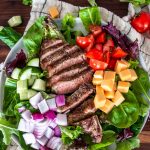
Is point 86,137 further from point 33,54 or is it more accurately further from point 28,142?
point 33,54

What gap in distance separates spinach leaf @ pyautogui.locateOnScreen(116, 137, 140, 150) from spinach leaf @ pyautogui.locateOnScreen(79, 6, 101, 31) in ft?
2.17

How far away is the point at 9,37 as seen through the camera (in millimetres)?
3074

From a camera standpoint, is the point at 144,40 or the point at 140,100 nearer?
the point at 140,100

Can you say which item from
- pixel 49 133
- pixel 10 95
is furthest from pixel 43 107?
pixel 10 95

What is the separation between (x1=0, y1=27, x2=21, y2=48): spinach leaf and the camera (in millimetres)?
3070

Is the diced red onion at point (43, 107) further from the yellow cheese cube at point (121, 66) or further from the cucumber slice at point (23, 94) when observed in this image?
the yellow cheese cube at point (121, 66)

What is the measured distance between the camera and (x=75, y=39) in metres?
2.94

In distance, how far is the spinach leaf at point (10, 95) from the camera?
2867 mm

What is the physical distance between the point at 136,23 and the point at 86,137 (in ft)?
2.51

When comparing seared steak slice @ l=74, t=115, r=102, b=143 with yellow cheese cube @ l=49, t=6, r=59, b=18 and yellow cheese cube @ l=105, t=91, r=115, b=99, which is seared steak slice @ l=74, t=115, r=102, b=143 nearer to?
yellow cheese cube @ l=105, t=91, r=115, b=99

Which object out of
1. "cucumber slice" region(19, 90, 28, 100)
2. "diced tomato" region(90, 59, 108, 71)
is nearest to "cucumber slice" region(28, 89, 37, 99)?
"cucumber slice" region(19, 90, 28, 100)

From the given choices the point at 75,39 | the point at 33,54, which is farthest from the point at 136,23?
the point at 33,54

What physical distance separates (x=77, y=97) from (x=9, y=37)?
600mm

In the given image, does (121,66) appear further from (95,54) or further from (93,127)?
(93,127)
